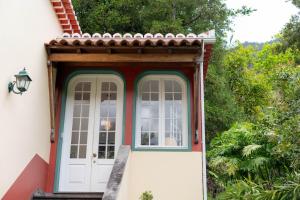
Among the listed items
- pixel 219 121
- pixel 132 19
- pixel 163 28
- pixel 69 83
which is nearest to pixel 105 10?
pixel 132 19

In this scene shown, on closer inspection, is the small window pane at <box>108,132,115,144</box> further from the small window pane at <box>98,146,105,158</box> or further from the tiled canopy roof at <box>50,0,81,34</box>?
the tiled canopy roof at <box>50,0,81,34</box>

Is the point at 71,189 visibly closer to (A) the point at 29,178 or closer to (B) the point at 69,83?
(A) the point at 29,178

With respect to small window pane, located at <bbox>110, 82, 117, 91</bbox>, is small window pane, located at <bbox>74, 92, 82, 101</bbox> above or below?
below

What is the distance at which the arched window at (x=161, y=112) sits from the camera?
338 inches

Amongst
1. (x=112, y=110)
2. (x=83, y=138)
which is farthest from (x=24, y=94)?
(x=112, y=110)

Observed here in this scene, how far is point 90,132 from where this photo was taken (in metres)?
8.80

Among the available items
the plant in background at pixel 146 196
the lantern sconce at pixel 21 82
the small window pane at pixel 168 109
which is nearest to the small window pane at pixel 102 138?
the small window pane at pixel 168 109

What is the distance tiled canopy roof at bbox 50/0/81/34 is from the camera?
9.71 meters

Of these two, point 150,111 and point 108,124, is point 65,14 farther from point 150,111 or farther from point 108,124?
point 150,111

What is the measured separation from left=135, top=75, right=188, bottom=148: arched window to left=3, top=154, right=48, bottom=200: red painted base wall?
2.17 m

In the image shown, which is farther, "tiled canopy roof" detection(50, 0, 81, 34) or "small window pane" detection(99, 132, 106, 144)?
"tiled canopy roof" detection(50, 0, 81, 34)

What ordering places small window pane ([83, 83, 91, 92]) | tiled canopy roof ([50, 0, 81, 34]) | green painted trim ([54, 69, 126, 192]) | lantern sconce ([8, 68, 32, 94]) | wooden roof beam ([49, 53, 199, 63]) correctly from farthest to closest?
tiled canopy roof ([50, 0, 81, 34]) → small window pane ([83, 83, 91, 92]) → green painted trim ([54, 69, 126, 192]) → wooden roof beam ([49, 53, 199, 63]) → lantern sconce ([8, 68, 32, 94])

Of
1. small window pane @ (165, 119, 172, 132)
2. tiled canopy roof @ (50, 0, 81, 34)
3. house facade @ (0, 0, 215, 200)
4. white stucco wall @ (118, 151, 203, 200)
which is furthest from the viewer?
tiled canopy roof @ (50, 0, 81, 34)

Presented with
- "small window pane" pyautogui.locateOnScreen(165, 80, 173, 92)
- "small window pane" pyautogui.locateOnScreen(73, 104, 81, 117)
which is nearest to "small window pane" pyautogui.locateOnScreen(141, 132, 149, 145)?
"small window pane" pyautogui.locateOnScreen(165, 80, 173, 92)
